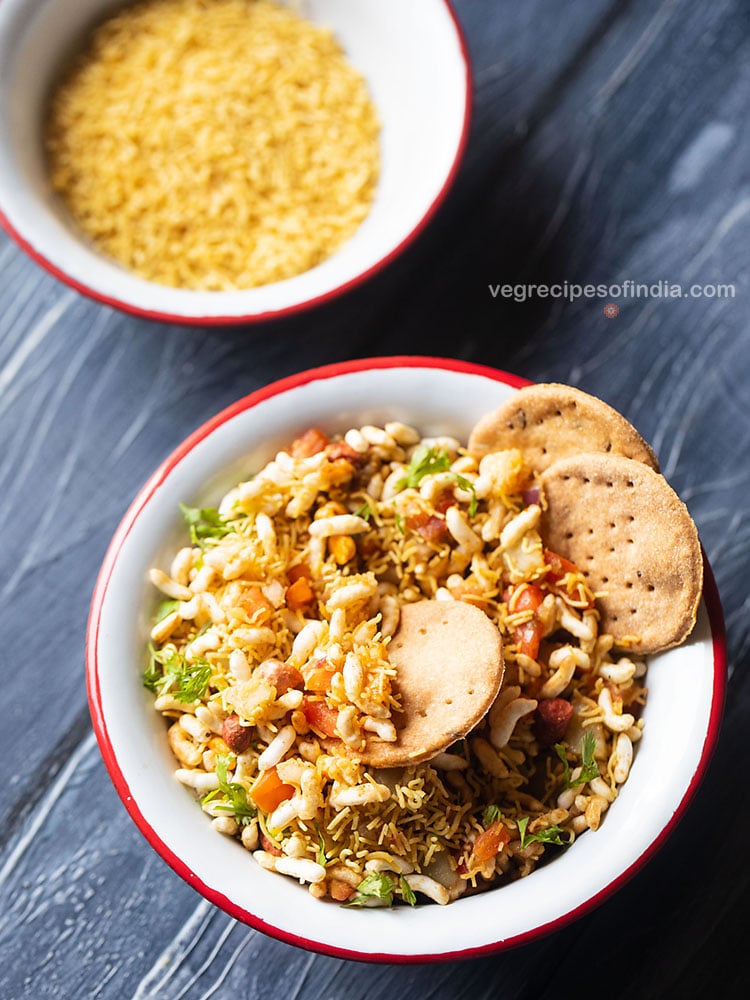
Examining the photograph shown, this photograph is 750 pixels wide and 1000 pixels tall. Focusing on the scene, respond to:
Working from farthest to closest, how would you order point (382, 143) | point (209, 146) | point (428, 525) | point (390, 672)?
point (382, 143), point (209, 146), point (428, 525), point (390, 672)

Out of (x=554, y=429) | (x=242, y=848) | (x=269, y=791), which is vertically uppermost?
(x=554, y=429)

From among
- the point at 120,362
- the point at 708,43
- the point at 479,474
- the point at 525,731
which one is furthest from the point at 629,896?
the point at 708,43

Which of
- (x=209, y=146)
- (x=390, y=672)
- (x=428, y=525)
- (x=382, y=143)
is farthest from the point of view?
(x=382, y=143)

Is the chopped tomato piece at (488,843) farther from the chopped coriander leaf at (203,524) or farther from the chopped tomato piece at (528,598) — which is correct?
the chopped coriander leaf at (203,524)

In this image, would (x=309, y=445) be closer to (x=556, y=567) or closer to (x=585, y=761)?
(x=556, y=567)

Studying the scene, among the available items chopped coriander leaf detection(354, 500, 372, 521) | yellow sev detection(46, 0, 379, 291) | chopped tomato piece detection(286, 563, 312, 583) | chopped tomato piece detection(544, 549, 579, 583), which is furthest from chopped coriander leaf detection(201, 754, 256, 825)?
yellow sev detection(46, 0, 379, 291)

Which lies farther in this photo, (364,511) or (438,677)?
(364,511)

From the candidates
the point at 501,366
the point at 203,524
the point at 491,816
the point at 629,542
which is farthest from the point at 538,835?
the point at 501,366

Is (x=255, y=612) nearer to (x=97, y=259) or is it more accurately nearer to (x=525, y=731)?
(x=525, y=731)
